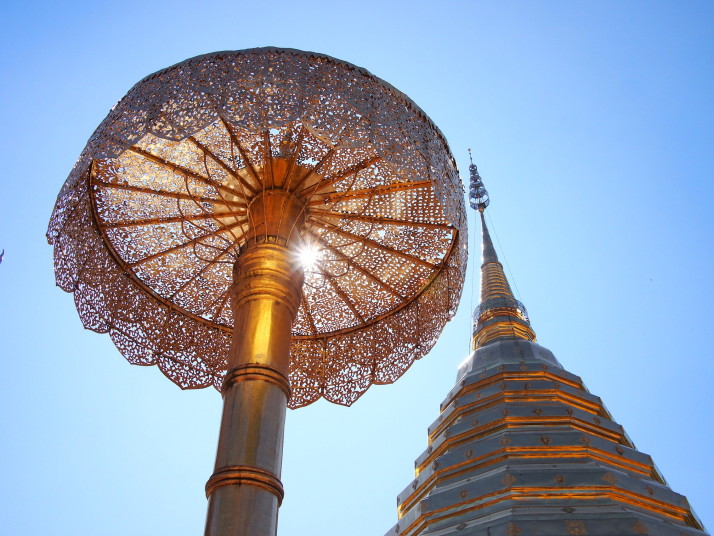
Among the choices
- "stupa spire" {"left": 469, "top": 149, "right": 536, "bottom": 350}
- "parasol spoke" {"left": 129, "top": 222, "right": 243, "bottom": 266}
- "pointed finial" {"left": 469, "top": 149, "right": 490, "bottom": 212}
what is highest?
"pointed finial" {"left": 469, "top": 149, "right": 490, "bottom": 212}

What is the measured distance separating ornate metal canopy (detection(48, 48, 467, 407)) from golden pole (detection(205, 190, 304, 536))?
19 centimetres

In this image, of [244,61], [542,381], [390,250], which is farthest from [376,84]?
[542,381]

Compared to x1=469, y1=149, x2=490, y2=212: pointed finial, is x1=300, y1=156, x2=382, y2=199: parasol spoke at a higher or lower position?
lower

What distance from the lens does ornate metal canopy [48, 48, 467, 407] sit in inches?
258

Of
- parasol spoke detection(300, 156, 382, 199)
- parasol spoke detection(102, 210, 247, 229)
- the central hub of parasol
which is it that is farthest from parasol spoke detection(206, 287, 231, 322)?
parasol spoke detection(300, 156, 382, 199)

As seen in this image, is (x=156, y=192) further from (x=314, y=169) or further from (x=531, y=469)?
(x=531, y=469)

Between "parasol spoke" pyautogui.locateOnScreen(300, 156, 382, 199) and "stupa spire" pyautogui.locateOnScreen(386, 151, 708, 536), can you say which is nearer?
"parasol spoke" pyautogui.locateOnScreen(300, 156, 382, 199)

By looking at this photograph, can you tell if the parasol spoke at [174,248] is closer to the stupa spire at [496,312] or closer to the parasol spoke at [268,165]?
the parasol spoke at [268,165]

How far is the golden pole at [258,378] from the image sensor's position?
5172 millimetres

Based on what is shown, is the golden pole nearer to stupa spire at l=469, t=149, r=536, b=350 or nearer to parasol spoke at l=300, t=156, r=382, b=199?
parasol spoke at l=300, t=156, r=382, b=199

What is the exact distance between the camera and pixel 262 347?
5988 mm

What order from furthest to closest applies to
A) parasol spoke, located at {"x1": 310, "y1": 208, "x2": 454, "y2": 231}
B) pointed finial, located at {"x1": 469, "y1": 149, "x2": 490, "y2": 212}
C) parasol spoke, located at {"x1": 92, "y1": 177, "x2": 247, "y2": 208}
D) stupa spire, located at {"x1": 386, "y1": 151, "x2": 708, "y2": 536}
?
pointed finial, located at {"x1": 469, "y1": 149, "x2": 490, "y2": 212} → stupa spire, located at {"x1": 386, "y1": 151, "x2": 708, "y2": 536} → parasol spoke, located at {"x1": 310, "y1": 208, "x2": 454, "y2": 231} → parasol spoke, located at {"x1": 92, "y1": 177, "x2": 247, "y2": 208}

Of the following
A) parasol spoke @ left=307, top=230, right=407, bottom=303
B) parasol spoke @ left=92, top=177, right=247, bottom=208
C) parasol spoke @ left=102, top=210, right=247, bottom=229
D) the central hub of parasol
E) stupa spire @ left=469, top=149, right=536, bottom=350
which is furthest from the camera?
stupa spire @ left=469, top=149, right=536, bottom=350

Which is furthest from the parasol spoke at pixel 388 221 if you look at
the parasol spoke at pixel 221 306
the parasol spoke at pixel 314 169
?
the parasol spoke at pixel 221 306
